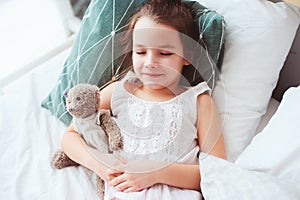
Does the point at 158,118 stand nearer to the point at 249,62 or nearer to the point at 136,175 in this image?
the point at 136,175

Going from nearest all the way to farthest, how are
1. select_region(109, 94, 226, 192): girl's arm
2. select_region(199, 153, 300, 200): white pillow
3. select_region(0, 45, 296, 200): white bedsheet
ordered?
select_region(199, 153, 300, 200): white pillow → select_region(109, 94, 226, 192): girl's arm → select_region(0, 45, 296, 200): white bedsheet

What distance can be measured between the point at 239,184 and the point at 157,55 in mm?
348

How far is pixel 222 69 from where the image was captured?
3.12 ft

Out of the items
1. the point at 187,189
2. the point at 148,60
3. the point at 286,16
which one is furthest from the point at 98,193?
the point at 286,16

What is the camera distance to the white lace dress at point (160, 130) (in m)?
0.84

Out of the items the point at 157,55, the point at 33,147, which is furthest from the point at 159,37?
the point at 33,147

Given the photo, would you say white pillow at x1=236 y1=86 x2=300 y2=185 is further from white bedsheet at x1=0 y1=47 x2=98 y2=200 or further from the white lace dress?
white bedsheet at x1=0 y1=47 x2=98 y2=200

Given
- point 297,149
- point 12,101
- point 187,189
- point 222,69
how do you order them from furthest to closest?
point 12,101 → point 222,69 → point 187,189 → point 297,149

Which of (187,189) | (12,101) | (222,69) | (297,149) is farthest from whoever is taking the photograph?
(12,101)

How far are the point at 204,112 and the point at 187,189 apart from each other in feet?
0.60

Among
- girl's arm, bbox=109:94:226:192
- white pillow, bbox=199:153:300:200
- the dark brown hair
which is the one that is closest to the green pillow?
the dark brown hair

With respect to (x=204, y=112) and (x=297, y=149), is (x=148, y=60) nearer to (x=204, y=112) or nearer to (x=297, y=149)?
(x=204, y=112)

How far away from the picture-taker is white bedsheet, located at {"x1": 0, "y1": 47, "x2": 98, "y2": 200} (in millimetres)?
932

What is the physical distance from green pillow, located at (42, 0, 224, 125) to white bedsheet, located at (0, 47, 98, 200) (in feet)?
0.29
